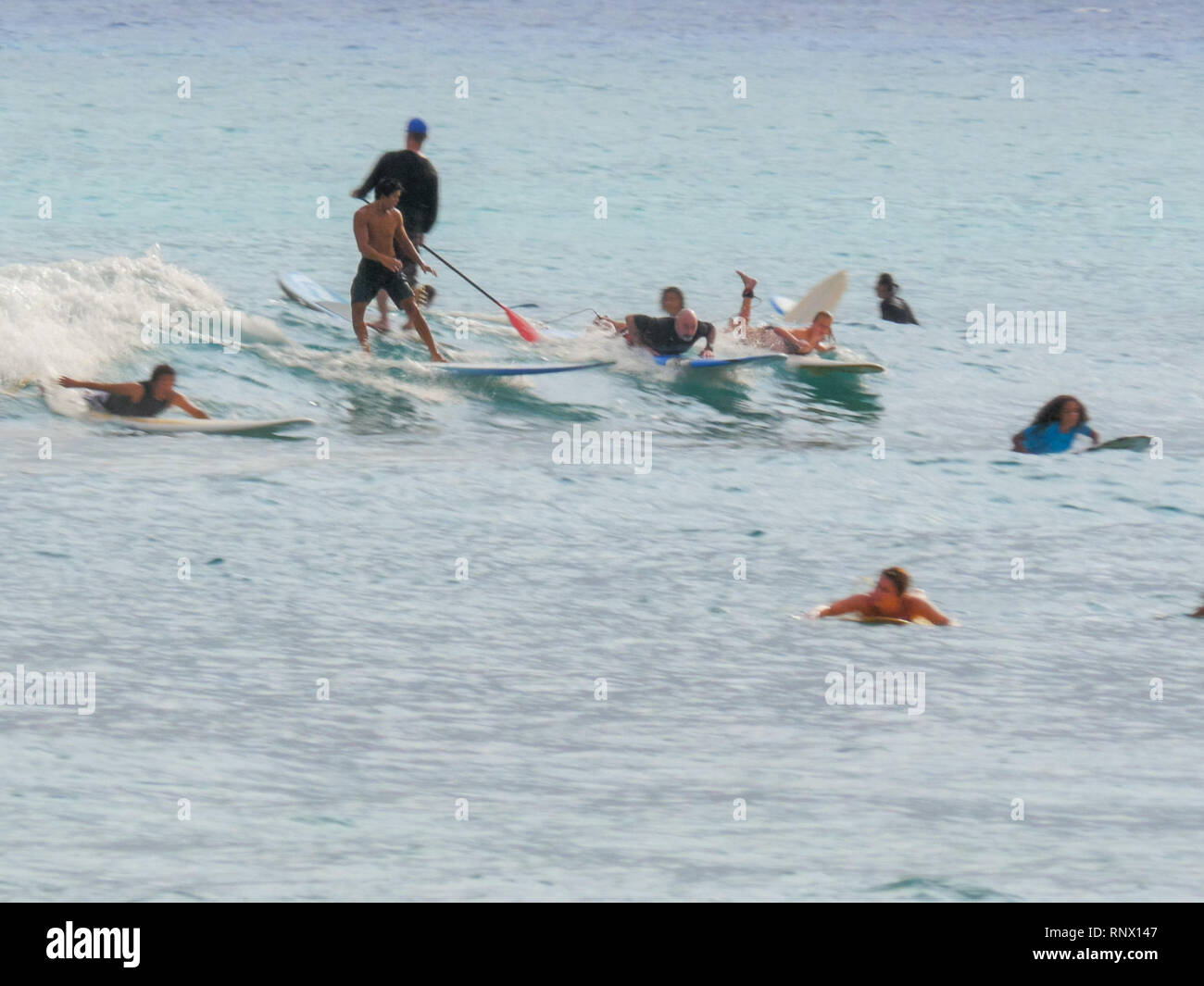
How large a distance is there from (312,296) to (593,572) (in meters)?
8.11

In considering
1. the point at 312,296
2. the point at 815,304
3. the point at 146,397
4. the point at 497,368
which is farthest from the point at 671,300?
the point at 146,397

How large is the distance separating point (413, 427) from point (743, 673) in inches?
237

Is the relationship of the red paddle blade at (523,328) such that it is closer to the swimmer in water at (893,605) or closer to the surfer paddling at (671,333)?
the surfer paddling at (671,333)

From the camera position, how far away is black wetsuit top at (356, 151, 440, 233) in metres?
16.0

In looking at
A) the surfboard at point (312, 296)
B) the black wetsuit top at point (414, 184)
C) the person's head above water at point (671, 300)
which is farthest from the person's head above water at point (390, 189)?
the surfboard at point (312, 296)

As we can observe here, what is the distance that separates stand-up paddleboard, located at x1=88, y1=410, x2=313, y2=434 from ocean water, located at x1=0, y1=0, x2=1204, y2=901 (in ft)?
0.52

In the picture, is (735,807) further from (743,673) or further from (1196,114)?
(1196,114)

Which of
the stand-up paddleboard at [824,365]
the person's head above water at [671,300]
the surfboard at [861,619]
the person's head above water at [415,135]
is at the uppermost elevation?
the person's head above water at [415,135]

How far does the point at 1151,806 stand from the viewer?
8977 millimetres

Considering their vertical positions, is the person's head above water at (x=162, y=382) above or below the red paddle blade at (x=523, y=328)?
below

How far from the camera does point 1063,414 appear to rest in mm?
15969

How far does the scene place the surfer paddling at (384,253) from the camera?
15555mm

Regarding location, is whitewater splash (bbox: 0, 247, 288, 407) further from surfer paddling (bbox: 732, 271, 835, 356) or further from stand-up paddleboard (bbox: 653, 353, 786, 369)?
surfer paddling (bbox: 732, 271, 835, 356)

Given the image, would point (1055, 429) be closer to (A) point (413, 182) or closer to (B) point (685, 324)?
(B) point (685, 324)
